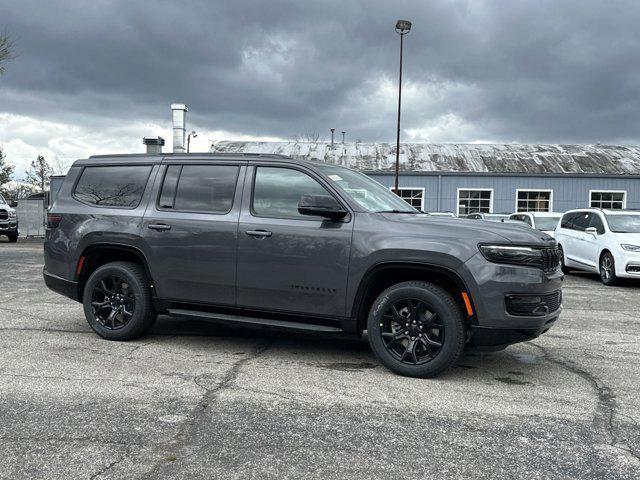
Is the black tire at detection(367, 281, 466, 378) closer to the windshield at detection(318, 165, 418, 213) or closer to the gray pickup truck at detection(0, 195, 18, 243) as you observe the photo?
the windshield at detection(318, 165, 418, 213)

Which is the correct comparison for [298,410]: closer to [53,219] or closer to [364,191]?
[364,191]

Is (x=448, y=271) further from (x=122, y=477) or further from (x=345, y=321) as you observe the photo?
(x=122, y=477)

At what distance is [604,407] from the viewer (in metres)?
4.16

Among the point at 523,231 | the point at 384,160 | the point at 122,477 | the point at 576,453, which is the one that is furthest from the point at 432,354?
the point at 384,160

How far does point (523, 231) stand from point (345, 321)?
1.60m

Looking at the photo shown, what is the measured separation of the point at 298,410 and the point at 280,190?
2.14 metres

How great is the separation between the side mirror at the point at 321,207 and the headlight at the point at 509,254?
46.9 inches

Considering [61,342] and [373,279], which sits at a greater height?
[373,279]

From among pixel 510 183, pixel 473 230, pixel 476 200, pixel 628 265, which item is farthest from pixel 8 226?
pixel 510 183

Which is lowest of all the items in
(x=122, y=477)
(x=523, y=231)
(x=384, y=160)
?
(x=122, y=477)

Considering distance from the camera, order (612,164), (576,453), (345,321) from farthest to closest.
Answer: (612,164)
(345,321)
(576,453)

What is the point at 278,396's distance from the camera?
168 inches

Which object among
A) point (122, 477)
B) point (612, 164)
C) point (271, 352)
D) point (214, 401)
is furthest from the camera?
point (612, 164)

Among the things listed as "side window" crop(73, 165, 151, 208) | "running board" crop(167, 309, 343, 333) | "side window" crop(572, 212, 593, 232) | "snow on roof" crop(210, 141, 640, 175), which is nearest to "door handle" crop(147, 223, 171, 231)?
"side window" crop(73, 165, 151, 208)
